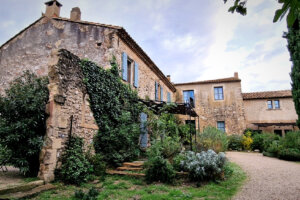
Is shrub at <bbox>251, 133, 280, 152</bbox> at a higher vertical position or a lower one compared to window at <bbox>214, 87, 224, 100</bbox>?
lower

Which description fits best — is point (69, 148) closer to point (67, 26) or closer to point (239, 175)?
point (239, 175)

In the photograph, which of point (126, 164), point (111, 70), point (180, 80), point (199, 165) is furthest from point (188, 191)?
point (180, 80)

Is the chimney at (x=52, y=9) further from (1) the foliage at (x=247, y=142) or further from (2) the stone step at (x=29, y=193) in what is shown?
(1) the foliage at (x=247, y=142)

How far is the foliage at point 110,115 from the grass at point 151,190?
139 cm

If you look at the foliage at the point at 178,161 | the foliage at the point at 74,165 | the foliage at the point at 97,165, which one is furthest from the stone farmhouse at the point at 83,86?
the foliage at the point at 178,161

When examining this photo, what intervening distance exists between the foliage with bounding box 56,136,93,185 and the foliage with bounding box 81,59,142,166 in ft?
3.47

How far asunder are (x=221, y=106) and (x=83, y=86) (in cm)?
1445

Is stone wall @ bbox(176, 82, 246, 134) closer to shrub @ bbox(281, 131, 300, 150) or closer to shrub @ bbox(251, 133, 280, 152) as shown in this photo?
shrub @ bbox(251, 133, 280, 152)

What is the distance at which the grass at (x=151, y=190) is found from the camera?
4082 millimetres

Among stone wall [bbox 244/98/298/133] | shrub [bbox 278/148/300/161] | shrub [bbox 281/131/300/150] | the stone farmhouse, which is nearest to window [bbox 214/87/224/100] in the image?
the stone farmhouse

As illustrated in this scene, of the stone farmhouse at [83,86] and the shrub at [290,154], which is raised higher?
the stone farmhouse at [83,86]

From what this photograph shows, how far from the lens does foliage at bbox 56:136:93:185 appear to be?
16.3 ft

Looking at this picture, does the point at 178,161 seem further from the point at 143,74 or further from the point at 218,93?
the point at 218,93

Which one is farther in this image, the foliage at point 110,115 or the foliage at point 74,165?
the foliage at point 110,115
